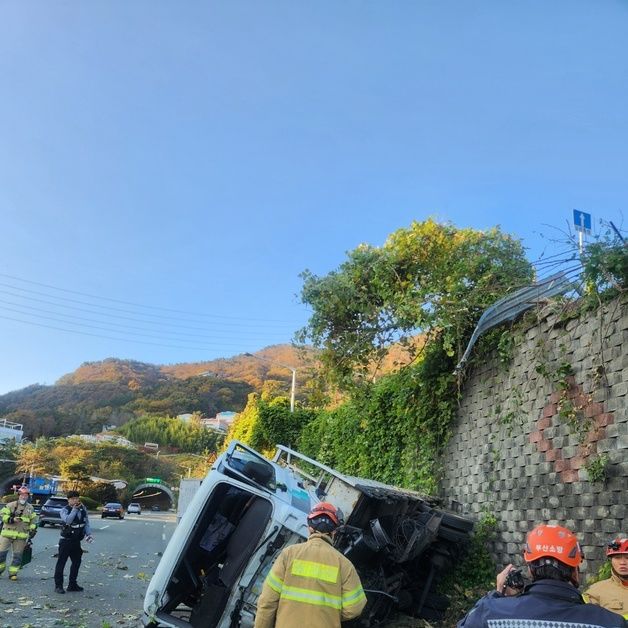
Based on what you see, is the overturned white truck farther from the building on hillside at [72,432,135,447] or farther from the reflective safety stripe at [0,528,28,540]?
the building on hillside at [72,432,135,447]

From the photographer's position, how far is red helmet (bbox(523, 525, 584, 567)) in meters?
2.47

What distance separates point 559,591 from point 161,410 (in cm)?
12398

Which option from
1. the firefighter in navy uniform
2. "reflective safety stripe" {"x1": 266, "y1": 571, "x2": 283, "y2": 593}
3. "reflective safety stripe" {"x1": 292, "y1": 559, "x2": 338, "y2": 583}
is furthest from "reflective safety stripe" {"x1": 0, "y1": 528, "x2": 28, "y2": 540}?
"reflective safety stripe" {"x1": 292, "y1": 559, "x2": 338, "y2": 583}

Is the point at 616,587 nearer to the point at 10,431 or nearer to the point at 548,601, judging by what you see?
the point at 548,601

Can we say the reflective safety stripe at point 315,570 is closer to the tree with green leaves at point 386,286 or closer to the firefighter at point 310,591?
the firefighter at point 310,591

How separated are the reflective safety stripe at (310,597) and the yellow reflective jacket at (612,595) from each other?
162cm

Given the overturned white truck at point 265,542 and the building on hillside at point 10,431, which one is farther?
the building on hillside at point 10,431

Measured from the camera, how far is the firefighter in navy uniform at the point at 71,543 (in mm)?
9516

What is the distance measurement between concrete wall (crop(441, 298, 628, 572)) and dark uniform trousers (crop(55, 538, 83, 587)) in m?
6.42

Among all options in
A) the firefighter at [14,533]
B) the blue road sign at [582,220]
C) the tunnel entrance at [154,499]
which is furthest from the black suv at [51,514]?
the tunnel entrance at [154,499]

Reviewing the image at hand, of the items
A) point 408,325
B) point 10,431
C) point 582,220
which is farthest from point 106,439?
point 582,220

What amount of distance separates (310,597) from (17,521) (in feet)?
27.9

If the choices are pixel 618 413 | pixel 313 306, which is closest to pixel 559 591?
pixel 618 413

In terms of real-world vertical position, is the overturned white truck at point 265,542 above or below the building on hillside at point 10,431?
below
